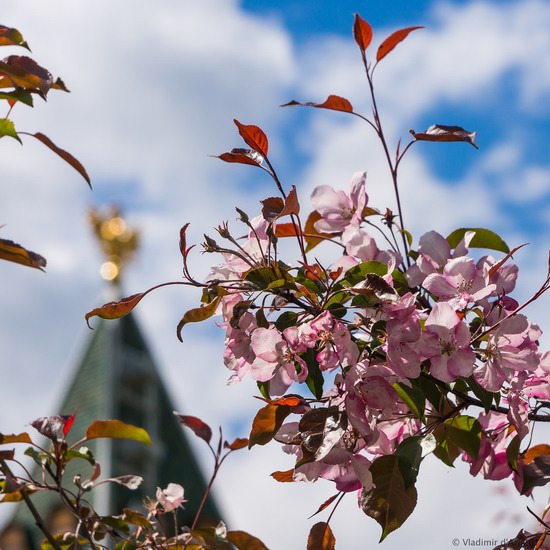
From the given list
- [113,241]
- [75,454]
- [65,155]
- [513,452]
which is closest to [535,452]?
[513,452]

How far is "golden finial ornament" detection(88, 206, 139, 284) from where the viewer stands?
26.4 m

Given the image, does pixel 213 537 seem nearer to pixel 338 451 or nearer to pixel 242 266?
pixel 338 451

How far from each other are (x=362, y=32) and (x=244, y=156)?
279 millimetres

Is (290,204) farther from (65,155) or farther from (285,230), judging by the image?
(65,155)

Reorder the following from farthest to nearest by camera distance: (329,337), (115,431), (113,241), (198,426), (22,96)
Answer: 1. (113,241)
2. (198,426)
3. (115,431)
4. (22,96)
5. (329,337)

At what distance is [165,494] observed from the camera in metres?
1.56

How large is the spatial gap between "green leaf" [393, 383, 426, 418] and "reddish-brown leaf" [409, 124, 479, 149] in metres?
0.32

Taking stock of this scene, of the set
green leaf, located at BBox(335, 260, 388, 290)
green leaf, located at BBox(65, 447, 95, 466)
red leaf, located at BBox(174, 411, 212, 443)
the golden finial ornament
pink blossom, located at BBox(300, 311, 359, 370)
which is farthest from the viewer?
the golden finial ornament

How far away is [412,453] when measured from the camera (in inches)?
44.8

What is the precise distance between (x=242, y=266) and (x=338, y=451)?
0.24 metres

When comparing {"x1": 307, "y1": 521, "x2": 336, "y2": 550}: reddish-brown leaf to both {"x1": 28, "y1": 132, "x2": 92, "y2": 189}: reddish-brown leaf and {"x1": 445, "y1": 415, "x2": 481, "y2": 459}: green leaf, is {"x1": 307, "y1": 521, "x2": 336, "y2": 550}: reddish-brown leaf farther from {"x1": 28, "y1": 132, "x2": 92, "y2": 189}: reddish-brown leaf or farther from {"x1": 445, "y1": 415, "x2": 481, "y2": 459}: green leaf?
{"x1": 28, "y1": 132, "x2": 92, "y2": 189}: reddish-brown leaf

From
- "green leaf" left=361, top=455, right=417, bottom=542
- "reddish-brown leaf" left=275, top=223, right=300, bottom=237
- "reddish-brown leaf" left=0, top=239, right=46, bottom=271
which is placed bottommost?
"green leaf" left=361, top=455, right=417, bottom=542

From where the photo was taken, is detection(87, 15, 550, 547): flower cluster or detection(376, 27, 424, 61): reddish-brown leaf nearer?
detection(87, 15, 550, 547): flower cluster

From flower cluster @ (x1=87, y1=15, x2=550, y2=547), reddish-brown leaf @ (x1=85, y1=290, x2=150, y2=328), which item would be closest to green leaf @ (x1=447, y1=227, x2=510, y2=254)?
flower cluster @ (x1=87, y1=15, x2=550, y2=547)
